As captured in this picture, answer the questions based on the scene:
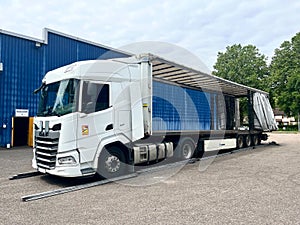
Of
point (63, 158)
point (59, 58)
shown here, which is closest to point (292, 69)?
point (59, 58)

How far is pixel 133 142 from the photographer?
736 centimetres

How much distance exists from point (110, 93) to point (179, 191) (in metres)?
2.95

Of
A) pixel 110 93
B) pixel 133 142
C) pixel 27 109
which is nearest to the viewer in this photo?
pixel 110 93

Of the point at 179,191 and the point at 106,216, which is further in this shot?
the point at 179,191

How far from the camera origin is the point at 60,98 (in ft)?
21.0

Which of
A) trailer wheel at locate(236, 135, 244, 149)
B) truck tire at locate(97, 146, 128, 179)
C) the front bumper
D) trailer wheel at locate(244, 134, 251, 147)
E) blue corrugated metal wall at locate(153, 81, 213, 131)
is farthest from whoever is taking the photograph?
trailer wheel at locate(244, 134, 251, 147)

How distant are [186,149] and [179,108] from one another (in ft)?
6.24

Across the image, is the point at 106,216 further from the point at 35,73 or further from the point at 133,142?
the point at 35,73

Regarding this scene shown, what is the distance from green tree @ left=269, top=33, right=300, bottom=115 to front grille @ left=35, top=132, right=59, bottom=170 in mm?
40197

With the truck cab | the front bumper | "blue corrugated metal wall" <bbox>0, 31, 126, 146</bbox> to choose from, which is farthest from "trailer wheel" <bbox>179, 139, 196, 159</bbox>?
"blue corrugated metal wall" <bbox>0, 31, 126, 146</bbox>

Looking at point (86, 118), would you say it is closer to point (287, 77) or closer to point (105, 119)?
point (105, 119)

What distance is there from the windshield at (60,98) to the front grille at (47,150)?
578mm

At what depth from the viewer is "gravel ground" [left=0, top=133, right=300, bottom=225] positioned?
422cm

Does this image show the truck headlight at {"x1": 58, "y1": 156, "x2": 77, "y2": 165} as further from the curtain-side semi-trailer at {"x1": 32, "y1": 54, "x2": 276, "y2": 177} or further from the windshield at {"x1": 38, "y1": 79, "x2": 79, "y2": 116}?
the windshield at {"x1": 38, "y1": 79, "x2": 79, "y2": 116}
